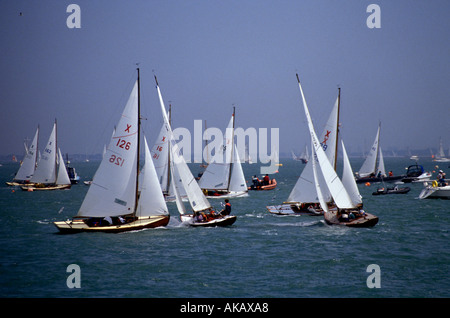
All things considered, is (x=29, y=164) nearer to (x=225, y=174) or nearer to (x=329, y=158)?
(x=225, y=174)

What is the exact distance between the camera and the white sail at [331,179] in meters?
33.6

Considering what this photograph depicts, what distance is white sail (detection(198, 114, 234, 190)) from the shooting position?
188ft

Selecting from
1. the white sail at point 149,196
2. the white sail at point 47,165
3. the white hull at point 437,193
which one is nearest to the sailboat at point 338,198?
the white sail at point 149,196

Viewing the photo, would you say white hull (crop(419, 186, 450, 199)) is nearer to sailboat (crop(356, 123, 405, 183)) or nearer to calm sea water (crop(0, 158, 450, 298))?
calm sea water (crop(0, 158, 450, 298))

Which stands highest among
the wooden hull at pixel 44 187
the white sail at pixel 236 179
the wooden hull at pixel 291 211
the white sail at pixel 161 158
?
the white sail at pixel 161 158

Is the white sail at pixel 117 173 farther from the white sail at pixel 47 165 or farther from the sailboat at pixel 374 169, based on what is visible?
the sailboat at pixel 374 169

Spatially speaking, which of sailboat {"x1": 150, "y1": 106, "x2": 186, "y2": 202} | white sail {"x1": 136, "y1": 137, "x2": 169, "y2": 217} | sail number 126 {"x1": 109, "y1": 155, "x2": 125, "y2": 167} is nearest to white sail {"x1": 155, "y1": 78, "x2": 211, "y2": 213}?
white sail {"x1": 136, "y1": 137, "x2": 169, "y2": 217}

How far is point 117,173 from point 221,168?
88.8ft

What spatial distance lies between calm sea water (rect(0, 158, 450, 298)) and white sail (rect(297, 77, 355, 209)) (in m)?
1.95

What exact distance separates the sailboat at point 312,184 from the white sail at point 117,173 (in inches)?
593

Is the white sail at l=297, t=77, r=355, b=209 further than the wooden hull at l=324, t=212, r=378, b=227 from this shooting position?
Yes

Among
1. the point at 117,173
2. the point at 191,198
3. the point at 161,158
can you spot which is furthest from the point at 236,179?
the point at 117,173

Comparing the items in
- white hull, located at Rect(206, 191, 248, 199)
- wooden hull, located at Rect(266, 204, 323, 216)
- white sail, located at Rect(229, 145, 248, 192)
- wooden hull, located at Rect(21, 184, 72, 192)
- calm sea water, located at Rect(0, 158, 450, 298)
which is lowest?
wooden hull, located at Rect(21, 184, 72, 192)
